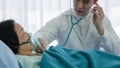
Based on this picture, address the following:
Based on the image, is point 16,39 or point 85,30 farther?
point 85,30

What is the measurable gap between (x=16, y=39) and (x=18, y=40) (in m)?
0.02

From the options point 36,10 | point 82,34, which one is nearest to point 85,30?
point 82,34

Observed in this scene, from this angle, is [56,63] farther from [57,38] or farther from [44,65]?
[57,38]

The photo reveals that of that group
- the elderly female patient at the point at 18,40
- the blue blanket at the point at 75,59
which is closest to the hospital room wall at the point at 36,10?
the elderly female patient at the point at 18,40

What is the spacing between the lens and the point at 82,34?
233 centimetres

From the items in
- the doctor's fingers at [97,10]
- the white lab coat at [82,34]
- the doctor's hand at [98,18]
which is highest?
the doctor's fingers at [97,10]

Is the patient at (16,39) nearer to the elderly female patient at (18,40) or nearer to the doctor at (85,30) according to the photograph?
the elderly female patient at (18,40)

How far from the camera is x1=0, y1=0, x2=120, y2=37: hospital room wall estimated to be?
9.36 feet

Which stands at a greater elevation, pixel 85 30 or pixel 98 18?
pixel 98 18

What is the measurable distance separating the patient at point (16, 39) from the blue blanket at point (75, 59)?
0.50 ft

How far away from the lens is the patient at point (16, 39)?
1.63 m

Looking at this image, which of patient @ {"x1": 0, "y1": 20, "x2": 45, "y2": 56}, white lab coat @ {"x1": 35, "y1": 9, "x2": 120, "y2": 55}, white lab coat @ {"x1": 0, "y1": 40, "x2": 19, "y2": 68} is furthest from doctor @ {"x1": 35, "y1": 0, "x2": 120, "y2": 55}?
white lab coat @ {"x1": 0, "y1": 40, "x2": 19, "y2": 68}

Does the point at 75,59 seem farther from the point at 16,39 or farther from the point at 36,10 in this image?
the point at 36,10

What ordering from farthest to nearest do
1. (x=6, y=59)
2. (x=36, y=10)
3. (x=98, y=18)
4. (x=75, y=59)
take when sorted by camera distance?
(x=36, y=10), (x=98, y=18), (x=75, y=59), (x=6, y=59)
